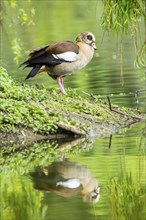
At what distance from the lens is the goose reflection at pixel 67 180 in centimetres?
1119

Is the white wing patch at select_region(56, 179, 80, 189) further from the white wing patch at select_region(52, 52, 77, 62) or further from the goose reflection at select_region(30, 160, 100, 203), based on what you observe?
the white wing patch at select_region(52, 52, 77, 62)

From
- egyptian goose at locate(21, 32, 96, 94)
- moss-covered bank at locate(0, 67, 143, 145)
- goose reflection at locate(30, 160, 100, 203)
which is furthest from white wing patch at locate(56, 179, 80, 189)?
egyptian goose at locate(21, 32, 96, 94)

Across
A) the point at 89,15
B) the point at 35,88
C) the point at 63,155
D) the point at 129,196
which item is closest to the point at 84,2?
the point at 89,15

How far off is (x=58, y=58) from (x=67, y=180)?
3.59 m

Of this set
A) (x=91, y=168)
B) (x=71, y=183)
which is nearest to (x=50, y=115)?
(x=91, y=168)

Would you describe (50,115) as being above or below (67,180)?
above

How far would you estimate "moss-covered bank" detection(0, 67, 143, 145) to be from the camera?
14406 mm

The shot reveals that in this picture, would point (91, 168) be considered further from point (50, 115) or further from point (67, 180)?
point (50, 115)

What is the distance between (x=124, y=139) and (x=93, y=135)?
0.61m

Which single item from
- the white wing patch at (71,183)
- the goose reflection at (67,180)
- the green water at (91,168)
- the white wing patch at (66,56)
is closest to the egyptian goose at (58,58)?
the white wing patch at (66,56)

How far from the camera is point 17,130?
14.4 metres

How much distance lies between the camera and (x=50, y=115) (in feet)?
48.4

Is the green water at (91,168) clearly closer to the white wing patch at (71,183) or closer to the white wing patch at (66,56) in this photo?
the white wing patch at (71,183)

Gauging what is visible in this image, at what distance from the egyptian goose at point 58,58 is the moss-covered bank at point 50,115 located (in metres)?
0.35
